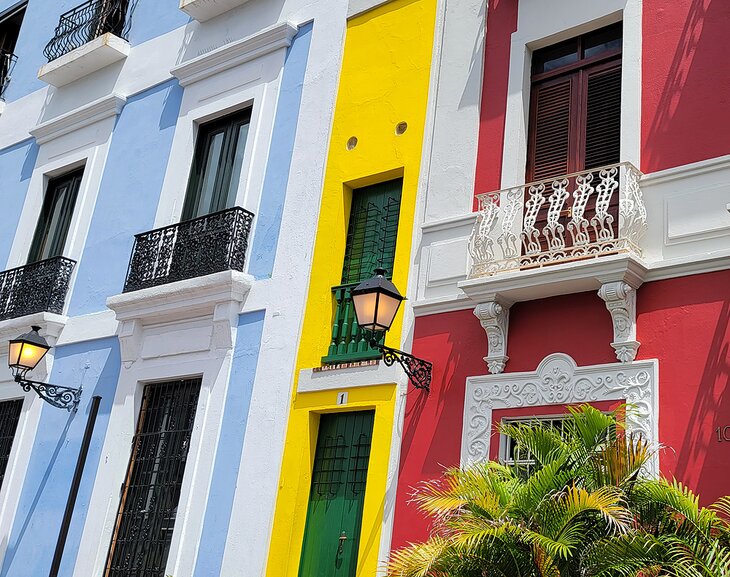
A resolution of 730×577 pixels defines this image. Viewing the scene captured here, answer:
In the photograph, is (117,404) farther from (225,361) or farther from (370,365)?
(370,365)

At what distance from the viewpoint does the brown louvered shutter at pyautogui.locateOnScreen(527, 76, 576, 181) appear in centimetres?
928

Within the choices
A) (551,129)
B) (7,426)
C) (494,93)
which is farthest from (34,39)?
(551,129)

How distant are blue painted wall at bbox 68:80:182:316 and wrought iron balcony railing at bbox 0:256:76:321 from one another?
21cm

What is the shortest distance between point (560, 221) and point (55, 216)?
29.1 ft

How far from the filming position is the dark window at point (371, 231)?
1028 cm

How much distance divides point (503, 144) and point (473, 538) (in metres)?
4.55

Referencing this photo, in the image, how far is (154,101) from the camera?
45.1ft

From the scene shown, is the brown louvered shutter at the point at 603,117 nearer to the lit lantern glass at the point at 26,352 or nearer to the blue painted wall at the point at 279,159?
the blue painted wall at the point at 279,159

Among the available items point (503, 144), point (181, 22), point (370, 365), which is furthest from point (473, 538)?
point (181, 22)

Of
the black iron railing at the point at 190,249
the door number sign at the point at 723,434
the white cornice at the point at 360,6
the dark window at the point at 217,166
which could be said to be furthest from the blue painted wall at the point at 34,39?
the door number sign at the point at 723,434

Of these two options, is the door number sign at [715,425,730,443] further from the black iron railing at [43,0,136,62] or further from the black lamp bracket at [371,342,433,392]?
the black iron railing at [43,0,136,62]

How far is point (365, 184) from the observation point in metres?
10.7

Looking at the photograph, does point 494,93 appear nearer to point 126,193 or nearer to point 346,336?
point 346,336

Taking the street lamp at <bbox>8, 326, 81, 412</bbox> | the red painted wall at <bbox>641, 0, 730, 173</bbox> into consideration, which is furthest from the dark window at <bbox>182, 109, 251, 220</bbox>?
the red painted wall at <bbox>641, 0, 730, 173</bbox>
